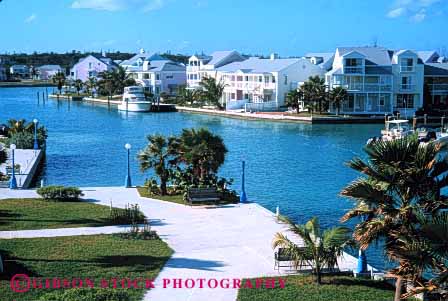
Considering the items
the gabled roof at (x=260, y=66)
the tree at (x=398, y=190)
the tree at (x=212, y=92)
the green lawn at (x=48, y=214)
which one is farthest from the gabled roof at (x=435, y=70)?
the tree at (x=398, y=190)

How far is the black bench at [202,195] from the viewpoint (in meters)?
26.7

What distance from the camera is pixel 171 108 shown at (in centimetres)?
10244

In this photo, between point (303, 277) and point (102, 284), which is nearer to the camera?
point (102, 284)

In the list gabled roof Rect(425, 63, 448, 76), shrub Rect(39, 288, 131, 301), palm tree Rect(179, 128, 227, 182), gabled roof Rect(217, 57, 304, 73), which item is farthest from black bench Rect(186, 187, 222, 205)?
gabled roof Rect(425, 63, 448, 76)

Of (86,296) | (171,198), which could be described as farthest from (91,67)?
(86,296)

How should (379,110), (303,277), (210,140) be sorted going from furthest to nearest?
(379,110), (210,140), (303,277)

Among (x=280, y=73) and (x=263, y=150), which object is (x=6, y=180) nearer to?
(x=263, y=150)

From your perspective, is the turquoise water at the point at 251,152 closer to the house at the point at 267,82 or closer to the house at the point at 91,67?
the house at the point at 267,82

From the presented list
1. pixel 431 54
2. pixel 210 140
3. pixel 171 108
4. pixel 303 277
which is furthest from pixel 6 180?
pixel 431 54

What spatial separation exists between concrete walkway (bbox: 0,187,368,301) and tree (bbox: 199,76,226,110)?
69130mm

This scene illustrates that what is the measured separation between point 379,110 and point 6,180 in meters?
60.6

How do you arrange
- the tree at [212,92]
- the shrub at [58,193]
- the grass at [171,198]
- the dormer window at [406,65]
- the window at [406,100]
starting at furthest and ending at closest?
the tree at [212,92], the window at [406,100], the dormer window at [406,65], the grass at [171,198], the shrub at [58,193]

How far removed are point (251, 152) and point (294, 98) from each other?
31340 millimetres

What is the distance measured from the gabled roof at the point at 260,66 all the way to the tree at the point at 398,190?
79.3 m
